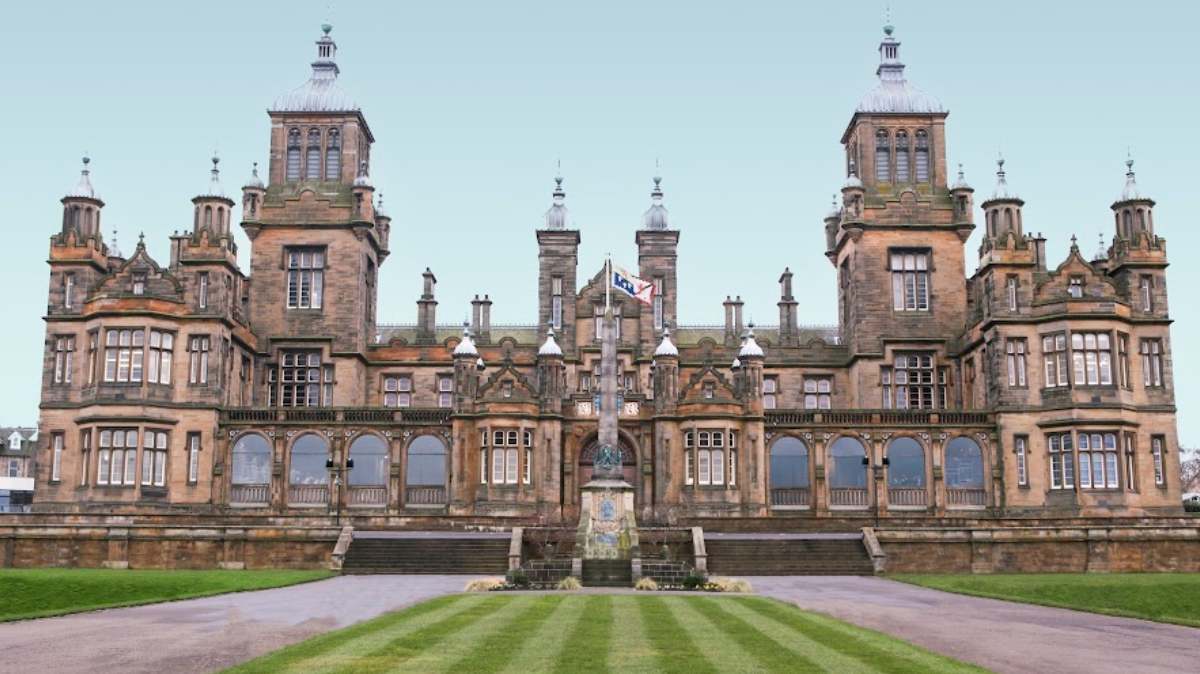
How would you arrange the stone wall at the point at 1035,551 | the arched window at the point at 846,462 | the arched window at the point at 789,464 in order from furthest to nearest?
the arched window at the point at 789,464 < the arched window at the point at 846,462 < the stone wall at the point at 1035,551

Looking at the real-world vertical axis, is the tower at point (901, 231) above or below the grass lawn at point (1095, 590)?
above

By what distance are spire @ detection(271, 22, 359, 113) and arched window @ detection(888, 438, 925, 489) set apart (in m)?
32.8

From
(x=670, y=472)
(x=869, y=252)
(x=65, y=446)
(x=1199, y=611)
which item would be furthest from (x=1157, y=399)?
(x=65, y=446)

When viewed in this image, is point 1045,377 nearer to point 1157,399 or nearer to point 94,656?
point 1157,399

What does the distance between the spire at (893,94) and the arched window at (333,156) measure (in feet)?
90.5

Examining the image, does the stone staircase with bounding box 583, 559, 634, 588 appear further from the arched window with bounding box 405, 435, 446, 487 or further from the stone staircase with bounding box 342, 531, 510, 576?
the arched window with bounding box 405, 435, 446, 487

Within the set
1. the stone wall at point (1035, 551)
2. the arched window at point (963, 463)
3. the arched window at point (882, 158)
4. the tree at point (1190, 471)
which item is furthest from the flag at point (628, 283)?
the tree at point (1190, 471)

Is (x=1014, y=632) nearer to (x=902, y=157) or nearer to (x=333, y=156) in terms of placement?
(x=902, y=157)

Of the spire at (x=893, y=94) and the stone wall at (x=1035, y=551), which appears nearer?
the stone wall at (x=1035, y=551)

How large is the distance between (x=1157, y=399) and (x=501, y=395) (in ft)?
96.7

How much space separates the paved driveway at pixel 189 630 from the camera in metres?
19.5

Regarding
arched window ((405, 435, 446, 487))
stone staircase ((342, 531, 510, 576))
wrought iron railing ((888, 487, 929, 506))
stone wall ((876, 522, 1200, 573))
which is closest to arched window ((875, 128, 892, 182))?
wrought iron railing ((888, 487, 929, 506))

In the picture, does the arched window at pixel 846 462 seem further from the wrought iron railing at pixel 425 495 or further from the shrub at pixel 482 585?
the shrub at pixel 482 585

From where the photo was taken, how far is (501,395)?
56.9 meters
